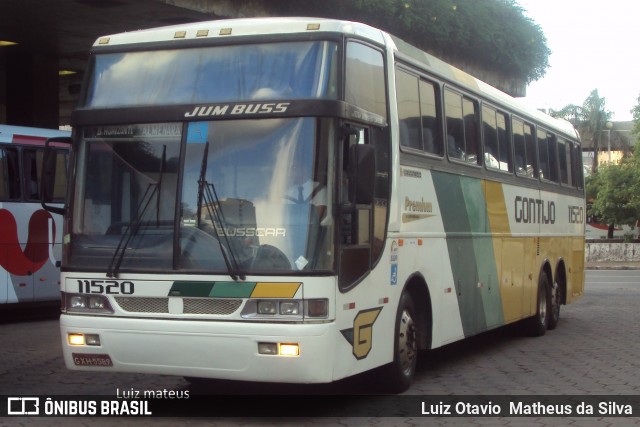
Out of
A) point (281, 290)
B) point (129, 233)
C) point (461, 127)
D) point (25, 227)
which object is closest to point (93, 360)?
point (129, 233)

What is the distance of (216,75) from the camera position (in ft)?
29.1

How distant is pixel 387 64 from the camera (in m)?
9.77

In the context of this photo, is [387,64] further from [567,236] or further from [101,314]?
[567,236]

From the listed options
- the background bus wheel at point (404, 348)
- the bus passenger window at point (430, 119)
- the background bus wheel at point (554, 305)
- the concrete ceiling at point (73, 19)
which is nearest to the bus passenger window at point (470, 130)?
the bus passenger window at point (430, 119)

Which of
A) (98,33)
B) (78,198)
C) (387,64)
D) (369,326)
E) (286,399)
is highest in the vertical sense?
(98,33)

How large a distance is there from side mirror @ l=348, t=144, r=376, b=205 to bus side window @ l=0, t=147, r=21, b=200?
10317 millimetres

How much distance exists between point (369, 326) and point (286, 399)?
4.36 feet

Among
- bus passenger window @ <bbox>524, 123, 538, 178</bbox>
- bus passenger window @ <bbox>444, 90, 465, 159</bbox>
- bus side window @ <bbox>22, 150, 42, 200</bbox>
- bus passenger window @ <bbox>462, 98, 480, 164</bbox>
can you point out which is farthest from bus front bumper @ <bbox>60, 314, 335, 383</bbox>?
bus side window @ <bbox>22, 150, 42, 200</bbox>

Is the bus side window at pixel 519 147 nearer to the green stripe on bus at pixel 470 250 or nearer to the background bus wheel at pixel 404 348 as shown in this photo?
the green stripe on bus at pixel 470 250

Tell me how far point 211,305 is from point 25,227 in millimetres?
10139

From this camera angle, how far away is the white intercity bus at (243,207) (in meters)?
8.23

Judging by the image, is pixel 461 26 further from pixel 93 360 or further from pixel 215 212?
pixel 93 360

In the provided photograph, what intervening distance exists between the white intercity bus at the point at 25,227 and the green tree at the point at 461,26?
5.79 metres

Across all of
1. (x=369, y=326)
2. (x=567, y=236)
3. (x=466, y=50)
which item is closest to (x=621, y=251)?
(x=466, y=50)
